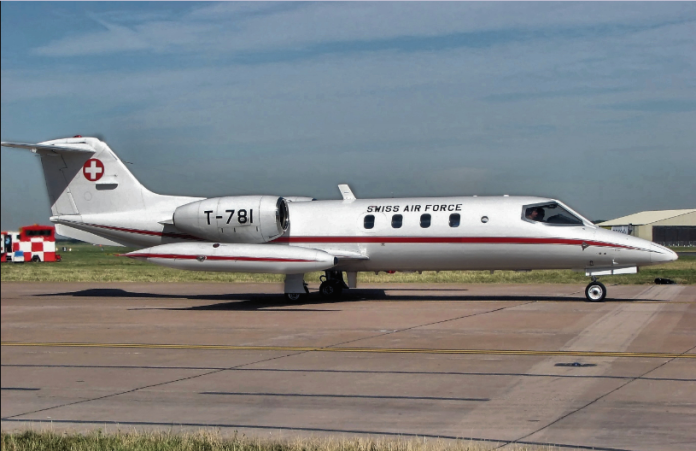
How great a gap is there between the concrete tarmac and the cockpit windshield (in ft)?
8.79

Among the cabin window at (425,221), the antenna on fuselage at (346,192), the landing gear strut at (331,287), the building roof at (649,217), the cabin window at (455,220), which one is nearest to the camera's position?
the building roof at (649,217)

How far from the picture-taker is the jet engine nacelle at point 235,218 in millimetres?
25625

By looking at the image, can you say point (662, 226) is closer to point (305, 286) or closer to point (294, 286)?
point (305, 286)

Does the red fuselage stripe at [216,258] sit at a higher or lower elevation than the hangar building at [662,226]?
lower

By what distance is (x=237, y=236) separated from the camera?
26.0 meters

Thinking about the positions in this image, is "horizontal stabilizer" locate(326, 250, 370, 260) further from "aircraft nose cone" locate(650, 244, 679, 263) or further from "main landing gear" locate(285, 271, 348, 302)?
"aircraft nose cone" locate(650, 244, 679, 263)

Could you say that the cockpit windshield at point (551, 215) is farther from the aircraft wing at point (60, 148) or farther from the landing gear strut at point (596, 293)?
the aircraft wing at point (60, 148)

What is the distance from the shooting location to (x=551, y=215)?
24.5m

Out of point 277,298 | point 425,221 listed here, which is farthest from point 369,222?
point 277,298

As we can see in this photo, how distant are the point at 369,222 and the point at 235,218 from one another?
4366mm

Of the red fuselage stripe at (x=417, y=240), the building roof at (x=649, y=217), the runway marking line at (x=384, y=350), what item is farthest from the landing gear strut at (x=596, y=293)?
the runway marking line at (x=384, y=350)

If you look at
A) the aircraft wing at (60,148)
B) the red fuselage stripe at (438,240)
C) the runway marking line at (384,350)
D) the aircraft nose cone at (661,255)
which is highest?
the aircraft wing at (60,148)

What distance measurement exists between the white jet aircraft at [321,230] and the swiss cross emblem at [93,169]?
0.04 metres

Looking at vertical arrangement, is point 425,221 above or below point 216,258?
above
